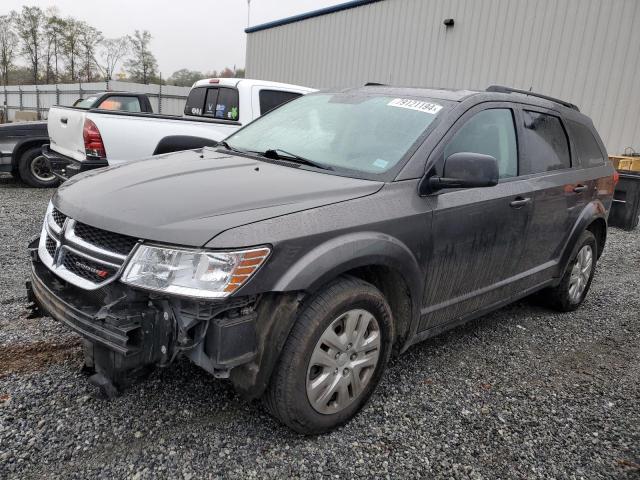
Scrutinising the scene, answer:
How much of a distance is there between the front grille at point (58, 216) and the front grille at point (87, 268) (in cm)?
22

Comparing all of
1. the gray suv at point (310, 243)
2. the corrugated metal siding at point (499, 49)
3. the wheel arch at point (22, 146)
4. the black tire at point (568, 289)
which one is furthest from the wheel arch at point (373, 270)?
the corrugated metal siding at point (499, 49)

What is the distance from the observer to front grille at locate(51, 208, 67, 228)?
2526mm

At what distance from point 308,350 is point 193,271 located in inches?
24.4

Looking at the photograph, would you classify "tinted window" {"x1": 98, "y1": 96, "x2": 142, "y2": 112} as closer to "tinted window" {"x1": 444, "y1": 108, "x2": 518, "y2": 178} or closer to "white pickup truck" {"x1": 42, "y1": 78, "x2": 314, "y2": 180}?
"white pickup truck" {"x1": 42, "y1": 78, "x2": 314, "y2": 180}

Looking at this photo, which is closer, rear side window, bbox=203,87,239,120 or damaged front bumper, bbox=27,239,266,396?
damaged front bumper, bbox=27,239,266,396

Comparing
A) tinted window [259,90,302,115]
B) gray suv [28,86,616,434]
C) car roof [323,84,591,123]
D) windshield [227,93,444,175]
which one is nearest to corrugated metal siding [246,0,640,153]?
tinted window [259,90,302,115]

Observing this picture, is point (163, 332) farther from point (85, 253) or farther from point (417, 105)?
point (417, 105)

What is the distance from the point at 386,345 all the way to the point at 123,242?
1395 millimetres

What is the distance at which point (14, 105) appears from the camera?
123 feet

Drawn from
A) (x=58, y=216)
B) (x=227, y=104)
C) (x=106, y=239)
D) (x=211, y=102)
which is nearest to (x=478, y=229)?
(x=106, y=239)

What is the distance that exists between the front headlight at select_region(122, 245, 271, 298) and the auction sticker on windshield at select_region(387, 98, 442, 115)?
156 cm

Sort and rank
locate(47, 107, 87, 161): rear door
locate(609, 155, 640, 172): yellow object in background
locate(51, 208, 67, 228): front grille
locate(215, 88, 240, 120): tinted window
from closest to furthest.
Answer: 1. locate(51, 208, 67, 228): front grille
2. locate(47, 107, 87, 161): rear door
3. locate(215, 88, 240, 120): tinted window
4. locate(609, 155, 640, 172): yellow object in background

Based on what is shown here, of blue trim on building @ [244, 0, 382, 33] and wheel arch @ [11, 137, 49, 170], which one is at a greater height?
blue trim on building @ [244, 0, 382, 33]

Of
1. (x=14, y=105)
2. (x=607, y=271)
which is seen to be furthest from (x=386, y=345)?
(x=14, y=105)
